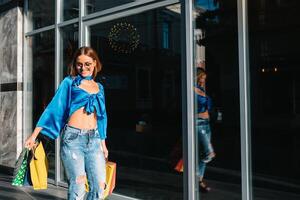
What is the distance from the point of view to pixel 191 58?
5.33 metres

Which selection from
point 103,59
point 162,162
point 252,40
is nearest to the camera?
point 252,40

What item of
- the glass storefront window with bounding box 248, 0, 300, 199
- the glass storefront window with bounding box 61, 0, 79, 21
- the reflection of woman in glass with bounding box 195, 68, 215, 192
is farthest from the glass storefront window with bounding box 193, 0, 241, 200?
the glass storefront window with bounding box 61, 0, 79, 21

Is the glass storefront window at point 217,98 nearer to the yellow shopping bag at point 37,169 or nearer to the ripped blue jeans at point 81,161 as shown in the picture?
the ripped blue jeans at point 81,161

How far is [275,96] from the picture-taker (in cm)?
464

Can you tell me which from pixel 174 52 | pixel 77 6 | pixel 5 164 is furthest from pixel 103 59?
pixel 5 164

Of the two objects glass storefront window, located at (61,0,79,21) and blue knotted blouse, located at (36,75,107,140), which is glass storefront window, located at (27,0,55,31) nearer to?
glass storefront window, located at (61,0,79,21)

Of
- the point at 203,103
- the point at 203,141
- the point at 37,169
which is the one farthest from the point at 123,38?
the point at 37,169

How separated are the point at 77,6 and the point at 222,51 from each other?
9.93ft

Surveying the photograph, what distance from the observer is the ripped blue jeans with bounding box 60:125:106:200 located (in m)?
4.00

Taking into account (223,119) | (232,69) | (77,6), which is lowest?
(223,119)

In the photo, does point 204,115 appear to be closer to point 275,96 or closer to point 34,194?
point 275,96

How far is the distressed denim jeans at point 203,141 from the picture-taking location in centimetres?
523

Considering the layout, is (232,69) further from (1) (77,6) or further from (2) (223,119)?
(1) (77,6)

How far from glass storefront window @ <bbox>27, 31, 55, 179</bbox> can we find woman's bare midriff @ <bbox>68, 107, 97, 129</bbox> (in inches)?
144
